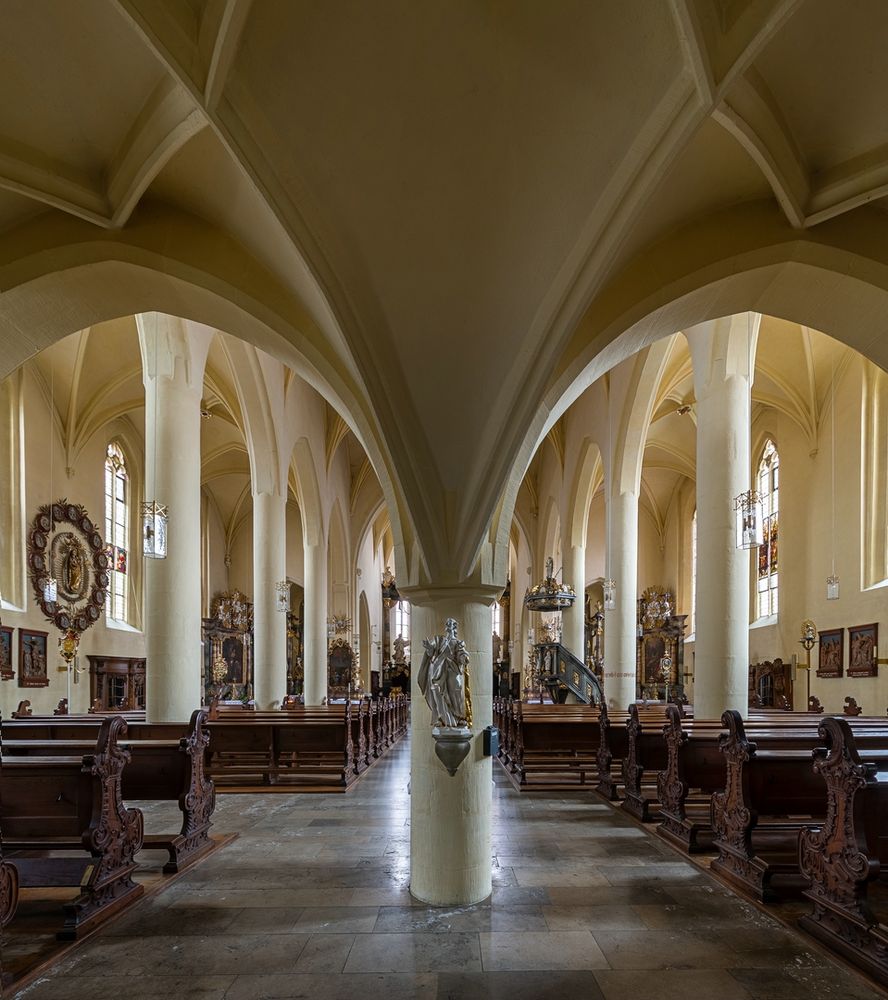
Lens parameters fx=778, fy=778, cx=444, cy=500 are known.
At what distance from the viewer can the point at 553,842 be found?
328 inches

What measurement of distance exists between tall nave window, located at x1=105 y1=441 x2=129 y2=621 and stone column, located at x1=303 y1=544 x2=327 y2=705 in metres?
6.17

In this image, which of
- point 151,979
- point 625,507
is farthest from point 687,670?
point 151,979

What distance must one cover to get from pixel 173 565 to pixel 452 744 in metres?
6.40

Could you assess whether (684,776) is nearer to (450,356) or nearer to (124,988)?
(450,356)

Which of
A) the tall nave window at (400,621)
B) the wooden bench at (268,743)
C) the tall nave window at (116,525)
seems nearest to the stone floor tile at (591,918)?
the wooden bench at (268,743)

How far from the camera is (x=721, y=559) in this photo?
446 inches

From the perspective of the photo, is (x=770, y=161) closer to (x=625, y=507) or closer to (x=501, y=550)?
(x=501, y=550)

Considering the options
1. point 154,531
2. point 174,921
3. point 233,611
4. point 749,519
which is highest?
point 749,519

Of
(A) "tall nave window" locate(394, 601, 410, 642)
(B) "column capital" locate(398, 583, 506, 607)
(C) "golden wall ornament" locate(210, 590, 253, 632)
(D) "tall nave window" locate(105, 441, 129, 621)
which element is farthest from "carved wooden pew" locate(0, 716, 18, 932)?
(A) "tall nave window" locate(394, 601, 410, 642)

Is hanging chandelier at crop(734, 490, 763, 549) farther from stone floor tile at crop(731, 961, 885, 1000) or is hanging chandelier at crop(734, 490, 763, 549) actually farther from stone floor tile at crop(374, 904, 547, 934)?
stone floor tile at crop(731, 961, 885, 1000)

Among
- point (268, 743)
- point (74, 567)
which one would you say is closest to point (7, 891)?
point (268, 743)

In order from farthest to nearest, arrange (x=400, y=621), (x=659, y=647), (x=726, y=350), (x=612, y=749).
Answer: (x=400, y=621) < (x=659, y=647) < (x=726, y=350) < (x=612, y=749)

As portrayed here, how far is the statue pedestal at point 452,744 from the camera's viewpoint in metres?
6.41

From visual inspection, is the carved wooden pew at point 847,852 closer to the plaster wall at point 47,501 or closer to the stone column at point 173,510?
the stone column at point 173,510
